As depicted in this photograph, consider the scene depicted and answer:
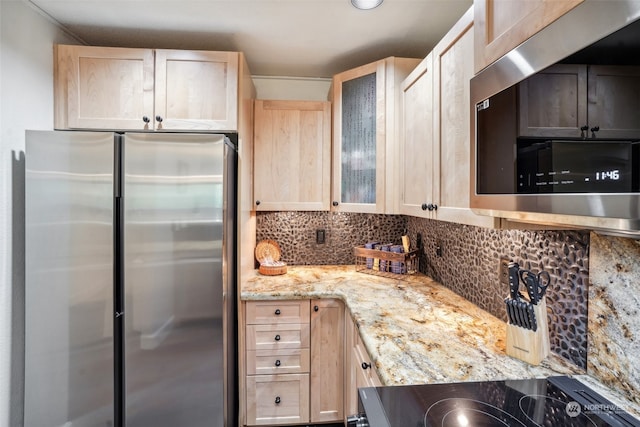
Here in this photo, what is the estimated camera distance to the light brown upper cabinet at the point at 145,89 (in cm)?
181

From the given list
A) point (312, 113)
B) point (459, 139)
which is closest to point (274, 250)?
point (312, 113)

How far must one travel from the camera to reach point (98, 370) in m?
1.60

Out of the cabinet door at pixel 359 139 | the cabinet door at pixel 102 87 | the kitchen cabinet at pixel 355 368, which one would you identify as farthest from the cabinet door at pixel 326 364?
the cabinet door at pixel 102 87

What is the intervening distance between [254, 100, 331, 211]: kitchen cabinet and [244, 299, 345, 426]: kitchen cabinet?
0.76 meters

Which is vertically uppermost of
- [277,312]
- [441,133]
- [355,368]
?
[441,133]

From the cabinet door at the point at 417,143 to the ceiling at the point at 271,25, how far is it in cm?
32

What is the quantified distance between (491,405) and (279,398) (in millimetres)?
1453

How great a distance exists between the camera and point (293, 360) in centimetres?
197

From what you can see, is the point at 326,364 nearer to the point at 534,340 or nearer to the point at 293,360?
the point at 293,360

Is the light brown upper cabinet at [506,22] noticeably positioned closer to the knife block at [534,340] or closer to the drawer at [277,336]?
the knife block at [534,340]

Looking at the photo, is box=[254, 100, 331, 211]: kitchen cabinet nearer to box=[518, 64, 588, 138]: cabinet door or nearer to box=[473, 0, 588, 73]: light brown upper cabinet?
box=[473, 0, 588, 73]: light brown upper cabinet

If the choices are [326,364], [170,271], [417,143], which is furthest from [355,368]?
[417,143]

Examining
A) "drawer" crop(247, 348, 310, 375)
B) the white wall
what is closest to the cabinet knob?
"drawer" crop(247, 348, 310, 375)

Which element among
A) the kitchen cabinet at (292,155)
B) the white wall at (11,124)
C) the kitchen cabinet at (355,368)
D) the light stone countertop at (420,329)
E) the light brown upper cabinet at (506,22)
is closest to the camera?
the light brown upper cabinet at (506,22)
